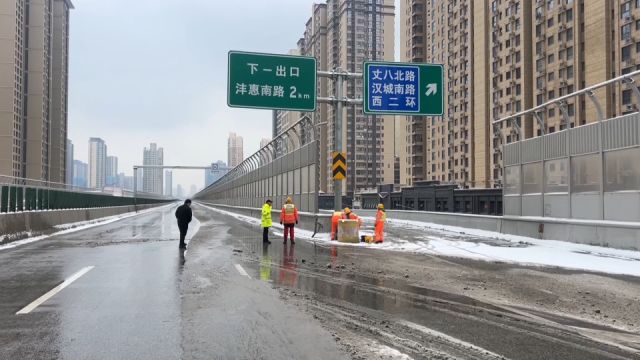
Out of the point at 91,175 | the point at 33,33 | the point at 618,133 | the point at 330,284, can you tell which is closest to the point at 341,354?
the point at 330,284

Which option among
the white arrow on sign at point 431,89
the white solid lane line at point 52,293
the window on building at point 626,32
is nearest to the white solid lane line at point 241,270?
the white solid lane line at point 52,293

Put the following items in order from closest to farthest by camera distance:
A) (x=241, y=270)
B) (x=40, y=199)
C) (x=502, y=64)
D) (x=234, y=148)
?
(x=241, y=270) < (x=40, y=199) < (x=502, y=64) < (x=234, y=148)

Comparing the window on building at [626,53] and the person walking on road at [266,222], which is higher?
the window on building at [626,53]

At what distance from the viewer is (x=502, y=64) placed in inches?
3679

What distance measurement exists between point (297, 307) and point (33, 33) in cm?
12377

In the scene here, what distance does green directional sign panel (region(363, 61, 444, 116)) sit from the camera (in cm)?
2047

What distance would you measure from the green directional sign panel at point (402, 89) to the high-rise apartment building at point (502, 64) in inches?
1438

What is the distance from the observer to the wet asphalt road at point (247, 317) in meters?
5.27

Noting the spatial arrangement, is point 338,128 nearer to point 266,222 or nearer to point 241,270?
point 266,222

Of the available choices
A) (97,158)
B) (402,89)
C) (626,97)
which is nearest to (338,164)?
(402,89)

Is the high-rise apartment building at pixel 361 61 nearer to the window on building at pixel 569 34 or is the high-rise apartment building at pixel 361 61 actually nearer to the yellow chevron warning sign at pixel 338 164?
the window on building at pixel 569 34

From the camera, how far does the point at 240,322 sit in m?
6.41

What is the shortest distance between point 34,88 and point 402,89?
4299 inches

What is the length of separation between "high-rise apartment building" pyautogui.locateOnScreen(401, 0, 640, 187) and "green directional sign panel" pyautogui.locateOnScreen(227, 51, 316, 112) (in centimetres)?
3990
